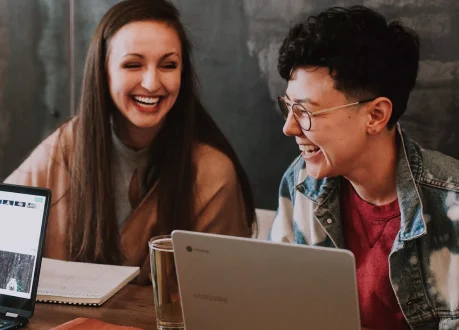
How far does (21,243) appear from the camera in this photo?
1.42 meters

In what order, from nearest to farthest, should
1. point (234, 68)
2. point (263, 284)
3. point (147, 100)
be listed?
1. point (263, 284)
2. point (147, 100)
3. point (234, 68)

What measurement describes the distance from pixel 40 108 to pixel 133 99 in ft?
2.35

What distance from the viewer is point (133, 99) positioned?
6.80ft

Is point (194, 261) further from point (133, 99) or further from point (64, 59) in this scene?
point (64, 59)

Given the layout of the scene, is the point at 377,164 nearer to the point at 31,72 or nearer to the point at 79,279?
the point at 79,279

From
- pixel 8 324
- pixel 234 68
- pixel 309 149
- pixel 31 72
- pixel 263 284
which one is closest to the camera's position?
pixel 263 284

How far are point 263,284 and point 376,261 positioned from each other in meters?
0.54

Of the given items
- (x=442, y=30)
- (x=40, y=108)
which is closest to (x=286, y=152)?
(x=442, y=30)

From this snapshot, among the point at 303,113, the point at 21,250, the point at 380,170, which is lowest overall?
the point at 21,250

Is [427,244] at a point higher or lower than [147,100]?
lower

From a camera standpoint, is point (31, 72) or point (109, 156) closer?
point (109, 156)

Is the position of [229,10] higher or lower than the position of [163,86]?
higher

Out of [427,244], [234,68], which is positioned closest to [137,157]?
[234,68]

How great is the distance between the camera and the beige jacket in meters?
2.07
